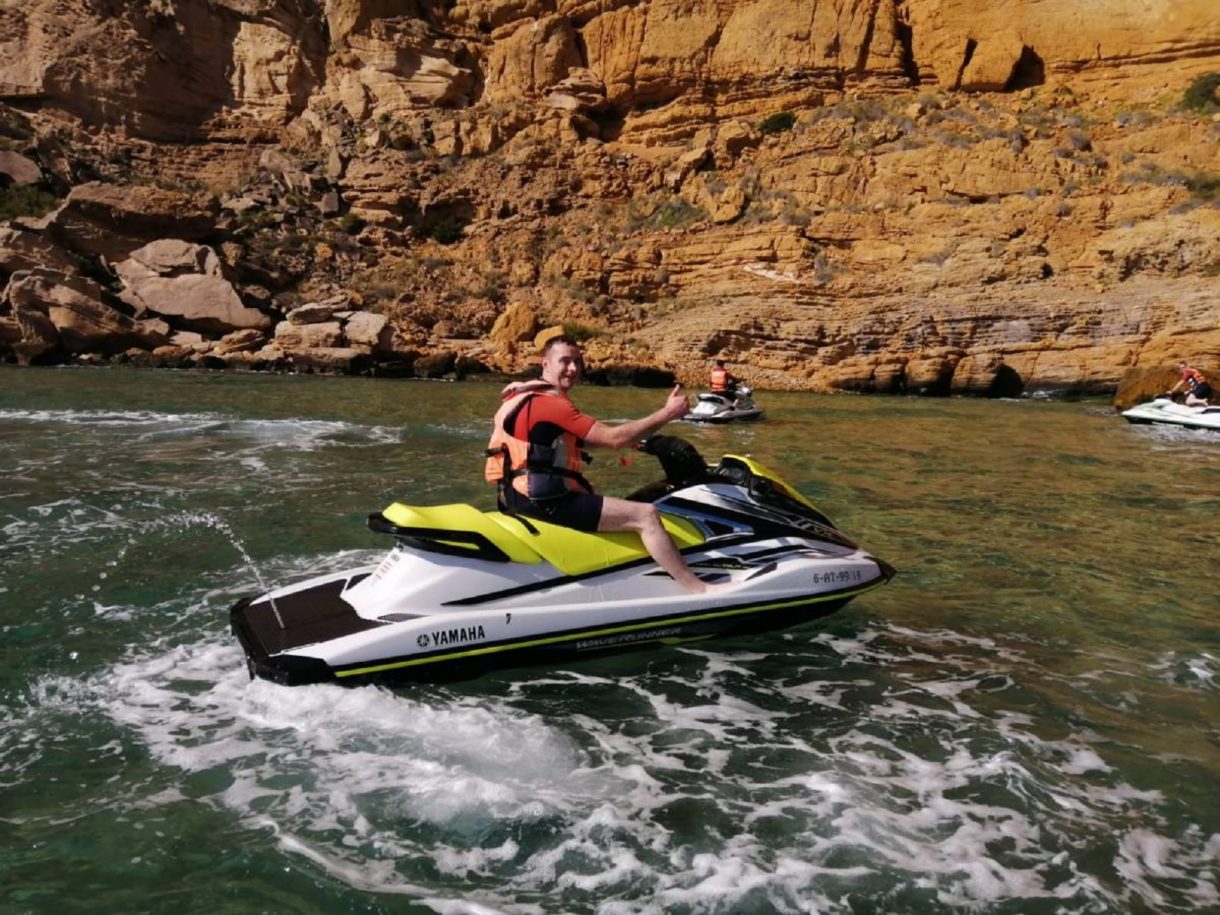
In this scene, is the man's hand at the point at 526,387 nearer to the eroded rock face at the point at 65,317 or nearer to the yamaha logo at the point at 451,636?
the yamaha logo at the point at 451,636

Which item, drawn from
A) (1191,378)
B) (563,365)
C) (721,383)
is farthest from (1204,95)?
(563,365)

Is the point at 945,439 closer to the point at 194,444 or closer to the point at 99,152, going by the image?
the point at 194,444

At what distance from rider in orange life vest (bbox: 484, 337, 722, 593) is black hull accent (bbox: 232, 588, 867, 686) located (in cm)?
28

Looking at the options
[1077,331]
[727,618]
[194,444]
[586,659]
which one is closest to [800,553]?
[727,618]

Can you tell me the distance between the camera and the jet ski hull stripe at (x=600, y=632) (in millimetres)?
4086

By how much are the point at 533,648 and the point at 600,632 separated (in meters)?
0.37

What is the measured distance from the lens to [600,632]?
14.8 feet

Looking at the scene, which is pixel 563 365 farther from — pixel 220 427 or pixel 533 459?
pixel 220 427

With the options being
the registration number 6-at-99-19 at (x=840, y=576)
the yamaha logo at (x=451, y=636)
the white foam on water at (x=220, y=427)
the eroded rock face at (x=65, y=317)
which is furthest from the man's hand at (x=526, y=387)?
the eroded rock face at (x=65, y=317)

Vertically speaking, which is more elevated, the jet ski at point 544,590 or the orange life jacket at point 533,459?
the orange life jacket at point 533,459

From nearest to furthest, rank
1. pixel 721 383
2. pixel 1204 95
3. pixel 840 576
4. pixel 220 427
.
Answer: pixel 840 576 < pixel 220 427 < pixel 721 383 < pixel 1204 95

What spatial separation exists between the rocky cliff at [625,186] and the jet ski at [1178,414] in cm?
868

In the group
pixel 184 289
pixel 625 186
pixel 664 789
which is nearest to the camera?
pixel 664 789

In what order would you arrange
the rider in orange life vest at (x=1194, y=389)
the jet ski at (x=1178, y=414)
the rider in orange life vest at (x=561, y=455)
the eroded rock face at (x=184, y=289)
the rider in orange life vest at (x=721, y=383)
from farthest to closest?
the eroded rock face at (x=184, y=289) < the rider in orange life vest at (x=1194, y=389) < the rider in orange life vest at (x=721, y=383) < the jet ski at (x=1178, y=414) < the rider in orange life vest at (x=561, y=455)
